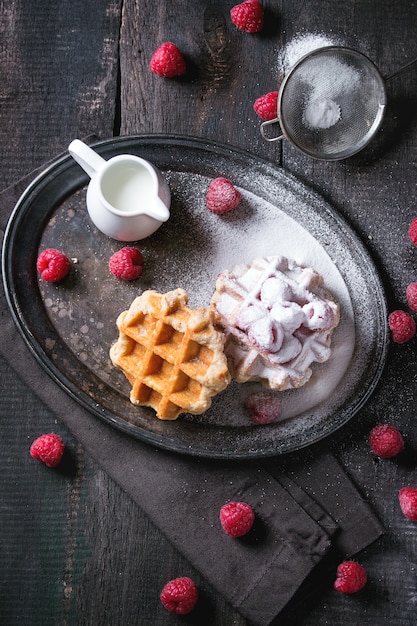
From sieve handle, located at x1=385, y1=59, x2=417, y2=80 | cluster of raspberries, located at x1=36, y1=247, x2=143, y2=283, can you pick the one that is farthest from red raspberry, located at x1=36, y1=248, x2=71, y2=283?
sieve handle, located at x1=385, y1=59, x2=417, y2=80

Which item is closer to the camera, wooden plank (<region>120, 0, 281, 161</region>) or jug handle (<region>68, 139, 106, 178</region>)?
jug handle (<region>68, 139, 106, 178</region>)

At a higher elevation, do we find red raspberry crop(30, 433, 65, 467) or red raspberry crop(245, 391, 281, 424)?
red raspberry crop(245, 391, 281, 424)

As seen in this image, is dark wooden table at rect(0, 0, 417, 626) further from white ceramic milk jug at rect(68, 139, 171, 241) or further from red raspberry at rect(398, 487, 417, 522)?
white ceramic milk jug at rect(68, 139, 171, 241)

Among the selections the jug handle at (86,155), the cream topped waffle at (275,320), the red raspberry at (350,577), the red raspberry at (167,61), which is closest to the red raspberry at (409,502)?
the red raspberry at (350,577)

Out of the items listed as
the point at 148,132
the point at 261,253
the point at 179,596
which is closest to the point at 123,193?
the point at 148,132

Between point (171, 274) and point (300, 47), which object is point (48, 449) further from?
point (300, 47)

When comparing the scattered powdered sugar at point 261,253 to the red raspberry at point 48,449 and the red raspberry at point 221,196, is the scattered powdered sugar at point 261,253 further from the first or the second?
the red raspberry at point 48,449

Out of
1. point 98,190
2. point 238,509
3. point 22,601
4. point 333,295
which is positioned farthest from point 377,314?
point 22,601
